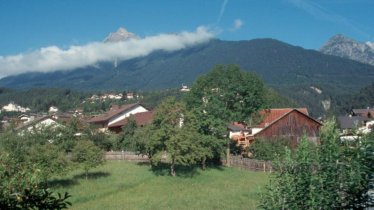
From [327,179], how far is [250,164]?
3590cm

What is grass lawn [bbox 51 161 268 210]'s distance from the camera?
1127 inches

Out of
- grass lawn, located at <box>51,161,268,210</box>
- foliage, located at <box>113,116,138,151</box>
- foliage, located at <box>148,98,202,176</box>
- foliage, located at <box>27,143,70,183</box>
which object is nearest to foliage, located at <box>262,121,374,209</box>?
grass lawn, located at <box>51,161,268,210</box>

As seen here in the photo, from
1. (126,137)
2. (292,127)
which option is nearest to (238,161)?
(126,137)

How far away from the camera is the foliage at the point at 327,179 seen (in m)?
11.7

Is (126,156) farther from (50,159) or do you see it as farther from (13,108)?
(13,108)

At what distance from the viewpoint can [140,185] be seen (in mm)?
35812

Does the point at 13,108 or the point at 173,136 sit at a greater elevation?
the point at 13,108

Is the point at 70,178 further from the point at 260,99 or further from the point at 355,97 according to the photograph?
the point at 355,97

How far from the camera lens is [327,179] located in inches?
468

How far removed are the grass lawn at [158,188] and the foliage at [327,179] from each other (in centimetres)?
1289

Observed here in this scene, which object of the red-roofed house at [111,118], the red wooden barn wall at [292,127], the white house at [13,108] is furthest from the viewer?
the white house at [13,108]

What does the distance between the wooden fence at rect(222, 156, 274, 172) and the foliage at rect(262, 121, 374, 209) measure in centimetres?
3258

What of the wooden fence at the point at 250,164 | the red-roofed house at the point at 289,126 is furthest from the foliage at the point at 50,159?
the red-roofed house at the point at 289,126

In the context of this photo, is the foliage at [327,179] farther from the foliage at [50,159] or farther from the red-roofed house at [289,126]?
the red-roofed house at [289,126]
